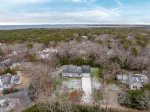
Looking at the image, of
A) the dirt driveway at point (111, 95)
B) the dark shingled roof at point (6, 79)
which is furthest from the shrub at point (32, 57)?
the dirt driveway at point (111, 95)

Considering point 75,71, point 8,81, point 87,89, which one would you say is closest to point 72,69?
point 75,71

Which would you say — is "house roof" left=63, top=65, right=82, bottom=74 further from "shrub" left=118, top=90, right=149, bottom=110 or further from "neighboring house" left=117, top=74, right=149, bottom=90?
"shrub" left=118, top=90, right=149, bottom=110

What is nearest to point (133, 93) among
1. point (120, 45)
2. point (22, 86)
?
point (22, 86)

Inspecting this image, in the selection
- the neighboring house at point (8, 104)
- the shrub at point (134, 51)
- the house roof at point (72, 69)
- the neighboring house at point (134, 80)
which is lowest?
the neighboring house at point (134, 80)

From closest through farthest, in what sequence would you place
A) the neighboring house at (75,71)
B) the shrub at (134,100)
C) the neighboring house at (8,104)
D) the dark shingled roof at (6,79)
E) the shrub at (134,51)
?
1. the neighboring house at (8,104)
2. the shrub at (134,100)
3. the dark shingled roof at (6,79)
4. the neighboring house at (75,71)
5. the shrub at (134,51)

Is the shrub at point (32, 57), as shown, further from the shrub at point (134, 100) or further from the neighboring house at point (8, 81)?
the shrub at point (134, 100)

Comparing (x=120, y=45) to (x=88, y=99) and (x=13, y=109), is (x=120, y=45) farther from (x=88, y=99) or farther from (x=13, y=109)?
(x=13, y=109)

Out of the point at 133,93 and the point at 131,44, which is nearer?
the point at 133,93

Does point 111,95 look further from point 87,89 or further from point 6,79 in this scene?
point 6,79
